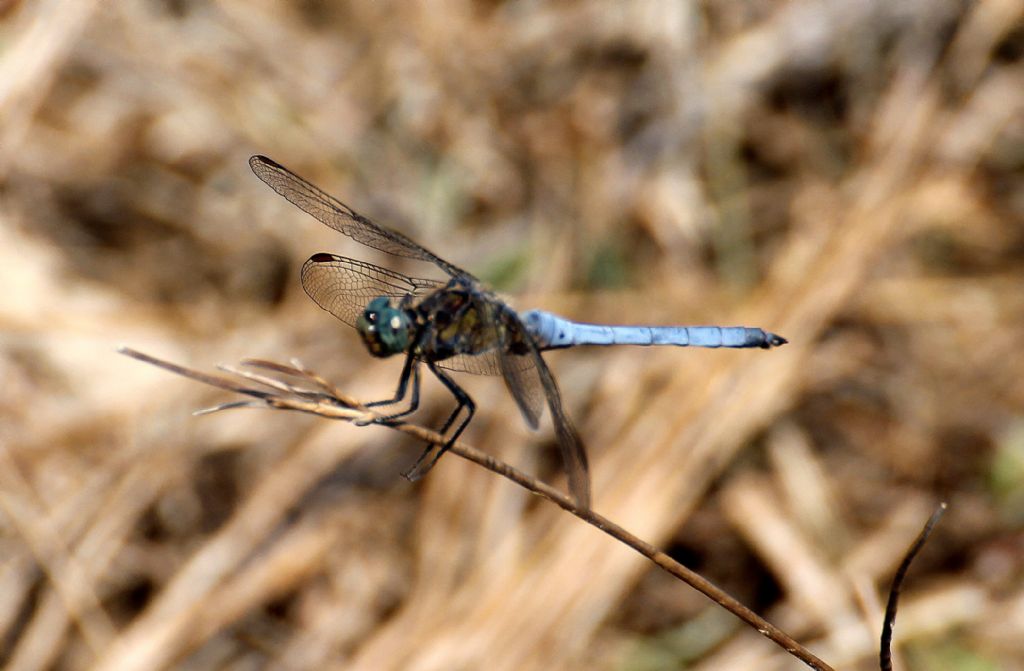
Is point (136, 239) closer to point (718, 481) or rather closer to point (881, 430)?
point (718, 481)

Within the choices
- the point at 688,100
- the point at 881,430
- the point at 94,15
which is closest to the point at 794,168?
the point at 688,100

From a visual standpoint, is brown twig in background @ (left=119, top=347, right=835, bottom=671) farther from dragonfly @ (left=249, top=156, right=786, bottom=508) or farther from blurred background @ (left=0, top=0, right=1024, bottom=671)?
blurred background @ (left=0, top=0, right=1024, bottom=671)

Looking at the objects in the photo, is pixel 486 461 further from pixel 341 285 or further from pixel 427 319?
pixel 341 285

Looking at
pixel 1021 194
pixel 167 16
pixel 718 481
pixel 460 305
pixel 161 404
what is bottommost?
pixel 161 404

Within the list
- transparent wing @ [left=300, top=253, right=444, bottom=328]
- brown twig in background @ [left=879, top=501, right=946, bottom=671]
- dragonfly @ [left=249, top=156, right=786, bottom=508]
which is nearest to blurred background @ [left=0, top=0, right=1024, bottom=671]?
dragonfly @ [left=249, top=156, right=786, bottom=508]

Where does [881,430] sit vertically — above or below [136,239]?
above

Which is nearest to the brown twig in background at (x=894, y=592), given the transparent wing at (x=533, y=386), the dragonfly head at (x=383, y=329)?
the transparent wing at (x=533, y=386)
